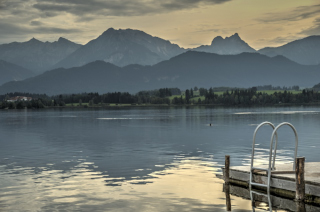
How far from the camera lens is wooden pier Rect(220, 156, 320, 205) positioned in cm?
3284

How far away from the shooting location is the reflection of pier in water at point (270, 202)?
32969 millimetres

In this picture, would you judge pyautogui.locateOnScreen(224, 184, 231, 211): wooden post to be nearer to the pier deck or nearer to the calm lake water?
the calm lake water

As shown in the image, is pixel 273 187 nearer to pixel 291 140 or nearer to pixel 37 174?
pixel 37 174

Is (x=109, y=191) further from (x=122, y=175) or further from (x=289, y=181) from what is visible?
(x=289, y=181)

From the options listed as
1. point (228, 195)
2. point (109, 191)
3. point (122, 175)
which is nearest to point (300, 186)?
point (228, 195)

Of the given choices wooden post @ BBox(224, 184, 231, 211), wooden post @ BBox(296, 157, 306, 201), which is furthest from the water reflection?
wooden post @ BBox(296, 157, 306, 201)

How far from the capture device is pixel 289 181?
34656mm

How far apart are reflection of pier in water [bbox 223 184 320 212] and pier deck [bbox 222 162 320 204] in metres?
0.48

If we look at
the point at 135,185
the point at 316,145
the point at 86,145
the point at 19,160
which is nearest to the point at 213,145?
the point at 316,145

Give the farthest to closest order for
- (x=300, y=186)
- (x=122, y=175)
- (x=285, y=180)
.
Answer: (x=122, y=175) → (x=285, y=180) → (x=300, y=186)

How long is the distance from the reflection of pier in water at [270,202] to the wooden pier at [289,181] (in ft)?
1.25

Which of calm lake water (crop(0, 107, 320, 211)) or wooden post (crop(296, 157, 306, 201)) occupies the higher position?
wooden post (crop(296, 157, 306, 201))

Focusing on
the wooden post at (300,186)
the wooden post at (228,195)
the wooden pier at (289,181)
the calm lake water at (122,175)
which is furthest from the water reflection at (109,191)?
the wooden post at (300,186)

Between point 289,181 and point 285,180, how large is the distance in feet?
1.35
